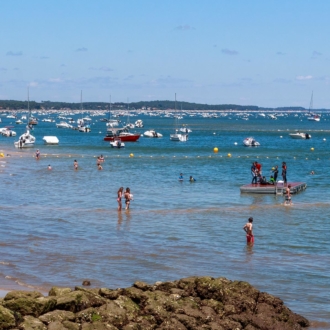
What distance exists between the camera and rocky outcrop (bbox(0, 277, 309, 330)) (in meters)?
14.2

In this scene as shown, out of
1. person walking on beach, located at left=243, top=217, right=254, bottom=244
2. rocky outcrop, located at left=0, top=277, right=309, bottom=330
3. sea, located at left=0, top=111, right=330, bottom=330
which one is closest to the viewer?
rocky outcrop, located at left=0, top=277, right=309, bottom=330

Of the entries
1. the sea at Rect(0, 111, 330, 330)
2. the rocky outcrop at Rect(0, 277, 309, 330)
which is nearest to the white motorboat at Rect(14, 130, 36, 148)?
the sea at Rect(0, 111, 330, 330)

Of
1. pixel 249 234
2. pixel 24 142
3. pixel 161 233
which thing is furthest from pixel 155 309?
pixel 24 142

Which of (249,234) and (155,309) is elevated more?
(155,309)

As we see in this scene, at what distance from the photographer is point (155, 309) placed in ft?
49.7

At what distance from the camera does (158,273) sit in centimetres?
2184

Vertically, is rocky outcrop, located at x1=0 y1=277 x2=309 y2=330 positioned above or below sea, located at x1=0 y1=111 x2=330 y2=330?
above

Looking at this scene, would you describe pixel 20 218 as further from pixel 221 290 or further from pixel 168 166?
pixel 168 166

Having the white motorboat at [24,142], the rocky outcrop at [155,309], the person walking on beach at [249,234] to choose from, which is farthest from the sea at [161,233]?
the white motorboat at [24,142]

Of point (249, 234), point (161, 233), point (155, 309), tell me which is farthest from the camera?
point (161, 233)

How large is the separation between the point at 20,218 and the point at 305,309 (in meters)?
17.8

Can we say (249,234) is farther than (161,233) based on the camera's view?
No

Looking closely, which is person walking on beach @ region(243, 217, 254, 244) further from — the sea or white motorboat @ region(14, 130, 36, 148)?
white motorboat @ region(14, 130, 36, 148)

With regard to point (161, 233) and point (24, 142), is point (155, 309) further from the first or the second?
point (24, 142)
